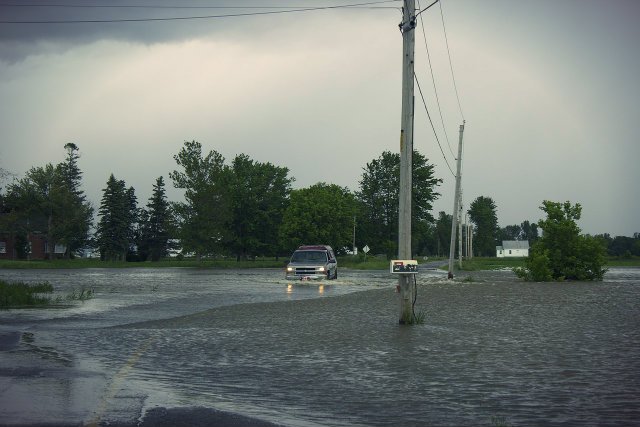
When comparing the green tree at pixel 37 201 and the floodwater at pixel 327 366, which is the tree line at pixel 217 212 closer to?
the green tree at pixel 37 201

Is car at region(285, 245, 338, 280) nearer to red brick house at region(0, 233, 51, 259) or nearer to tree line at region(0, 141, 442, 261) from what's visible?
tree line at region(0, 141, 442, 261)

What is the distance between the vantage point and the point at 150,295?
102ft

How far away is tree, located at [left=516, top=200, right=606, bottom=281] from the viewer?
1788 inches

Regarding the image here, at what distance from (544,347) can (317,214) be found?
330 feet

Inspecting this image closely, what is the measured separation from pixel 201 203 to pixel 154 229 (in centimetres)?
2070

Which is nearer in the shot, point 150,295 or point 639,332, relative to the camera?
point 639,332

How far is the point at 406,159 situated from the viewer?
58.5 ft

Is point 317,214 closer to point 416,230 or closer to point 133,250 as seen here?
point 416,230

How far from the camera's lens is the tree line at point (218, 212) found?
108 m

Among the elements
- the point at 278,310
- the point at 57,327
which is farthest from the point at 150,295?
the point at 57,327

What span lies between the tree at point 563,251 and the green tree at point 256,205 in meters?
77.0

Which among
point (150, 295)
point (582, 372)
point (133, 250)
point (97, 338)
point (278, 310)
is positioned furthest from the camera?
point (133, 250)

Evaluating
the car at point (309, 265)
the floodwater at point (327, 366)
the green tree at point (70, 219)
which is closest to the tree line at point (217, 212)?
the green tree at point (70, 219)

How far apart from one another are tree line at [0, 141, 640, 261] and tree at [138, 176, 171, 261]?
17 centimetres
